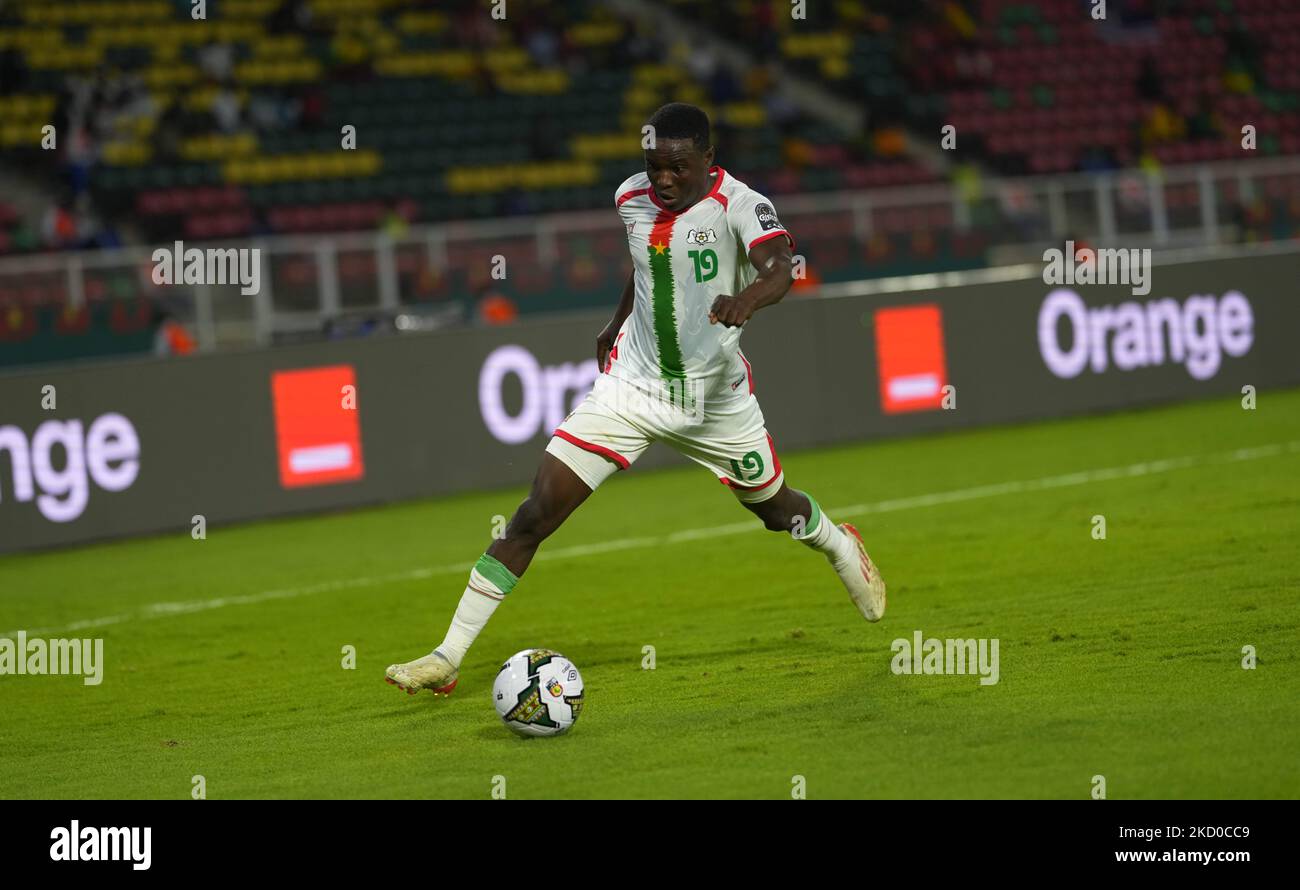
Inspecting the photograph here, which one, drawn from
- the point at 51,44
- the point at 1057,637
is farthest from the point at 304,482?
the point at 51,44

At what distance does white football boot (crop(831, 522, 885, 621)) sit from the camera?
8492 mm

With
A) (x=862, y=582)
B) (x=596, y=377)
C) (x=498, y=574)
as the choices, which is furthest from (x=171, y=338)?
(x=498, y=574)

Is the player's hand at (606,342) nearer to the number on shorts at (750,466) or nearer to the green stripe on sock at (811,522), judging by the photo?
the number on shorts at (750,466)

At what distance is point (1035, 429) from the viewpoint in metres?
17.5

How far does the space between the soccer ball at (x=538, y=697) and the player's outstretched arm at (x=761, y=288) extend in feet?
4.88

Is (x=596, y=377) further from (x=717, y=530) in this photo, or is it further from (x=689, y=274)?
(x=689, y=274)

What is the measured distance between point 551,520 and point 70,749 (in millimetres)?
2181

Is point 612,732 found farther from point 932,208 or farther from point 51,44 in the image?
point 51,44

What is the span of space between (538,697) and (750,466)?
176cm

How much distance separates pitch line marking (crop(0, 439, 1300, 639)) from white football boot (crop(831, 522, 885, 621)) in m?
3.86

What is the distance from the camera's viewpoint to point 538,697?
677cm

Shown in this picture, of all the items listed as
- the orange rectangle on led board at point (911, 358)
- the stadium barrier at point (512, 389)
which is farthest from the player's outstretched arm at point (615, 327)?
the orange rectangle on led board at point (911, 358)

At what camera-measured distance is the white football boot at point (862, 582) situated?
8.49 metres

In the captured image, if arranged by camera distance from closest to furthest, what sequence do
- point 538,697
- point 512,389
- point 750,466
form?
point 538,697 < point 750,466 < point 512,389
